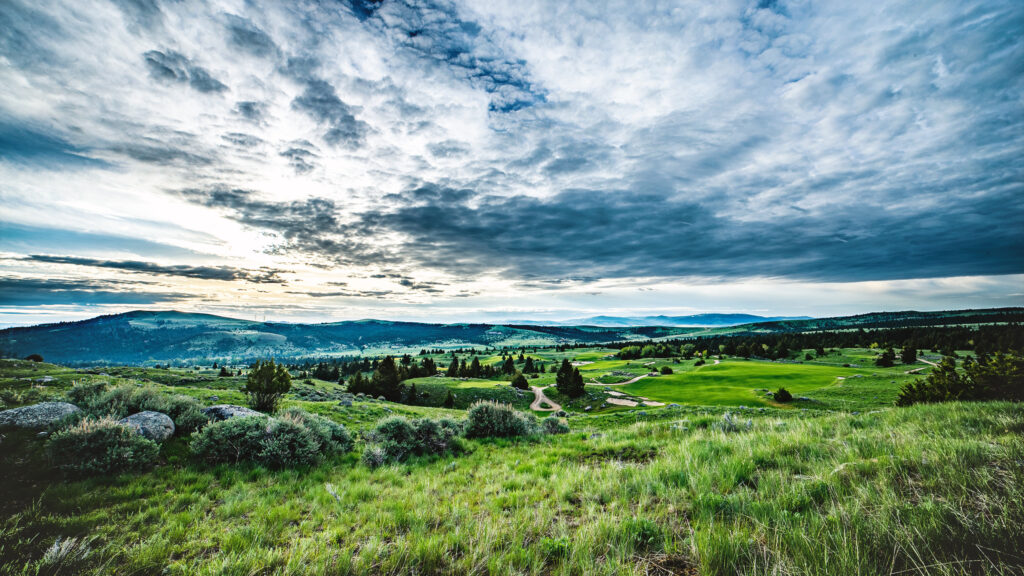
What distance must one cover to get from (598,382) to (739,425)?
63.0 meters

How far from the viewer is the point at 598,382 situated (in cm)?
7069

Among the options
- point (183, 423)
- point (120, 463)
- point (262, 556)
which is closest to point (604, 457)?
point (262, 556)

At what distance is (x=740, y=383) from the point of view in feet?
184

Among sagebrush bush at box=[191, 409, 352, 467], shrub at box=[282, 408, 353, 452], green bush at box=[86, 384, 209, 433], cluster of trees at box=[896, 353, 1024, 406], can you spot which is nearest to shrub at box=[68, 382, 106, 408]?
green bush at box=[86, 384, 209, 433]

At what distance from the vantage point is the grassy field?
3.34m

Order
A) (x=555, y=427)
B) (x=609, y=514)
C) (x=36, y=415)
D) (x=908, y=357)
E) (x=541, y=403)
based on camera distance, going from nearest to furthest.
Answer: (x=609, y=514)
(x=36, y=415)
(x=555, y=427)
(x=541, y=403)
(x=908, y=357)

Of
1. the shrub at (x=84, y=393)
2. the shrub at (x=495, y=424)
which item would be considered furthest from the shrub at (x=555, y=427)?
the shrub at (x=84, y=393)

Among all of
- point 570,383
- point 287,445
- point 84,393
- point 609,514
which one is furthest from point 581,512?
point 570,383

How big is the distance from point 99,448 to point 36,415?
296cm

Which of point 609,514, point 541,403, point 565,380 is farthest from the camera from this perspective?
point 565,380

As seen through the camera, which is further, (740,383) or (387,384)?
(387,384)

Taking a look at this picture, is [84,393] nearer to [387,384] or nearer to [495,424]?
[495,424]

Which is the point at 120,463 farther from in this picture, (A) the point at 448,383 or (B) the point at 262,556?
(A) the point at 448,383

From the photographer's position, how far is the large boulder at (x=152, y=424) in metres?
9.05
